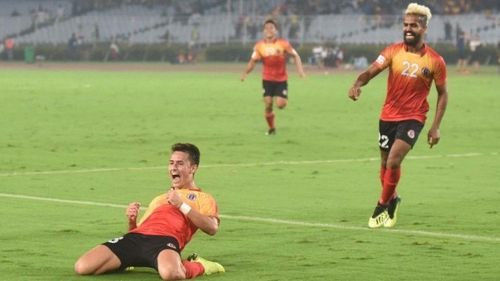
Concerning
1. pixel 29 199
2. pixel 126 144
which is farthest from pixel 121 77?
pixel 29 199

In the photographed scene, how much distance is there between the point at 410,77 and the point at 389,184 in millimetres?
1156

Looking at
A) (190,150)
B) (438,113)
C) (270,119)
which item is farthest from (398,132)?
(270,119)

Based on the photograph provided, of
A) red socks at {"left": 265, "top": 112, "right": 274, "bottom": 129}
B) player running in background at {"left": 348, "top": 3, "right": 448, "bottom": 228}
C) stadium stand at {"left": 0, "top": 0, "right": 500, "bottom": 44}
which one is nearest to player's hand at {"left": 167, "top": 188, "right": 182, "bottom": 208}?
player running in background at {"left": 348, "top": 3, "right": 448, "bottom": 228}

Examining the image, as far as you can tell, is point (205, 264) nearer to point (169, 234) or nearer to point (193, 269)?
point (193, 269)

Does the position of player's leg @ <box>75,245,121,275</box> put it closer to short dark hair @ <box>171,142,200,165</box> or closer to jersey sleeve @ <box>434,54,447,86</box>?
short dark hair @ <box>171,142,200,165</box>

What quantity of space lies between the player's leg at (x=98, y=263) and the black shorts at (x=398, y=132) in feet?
15.6

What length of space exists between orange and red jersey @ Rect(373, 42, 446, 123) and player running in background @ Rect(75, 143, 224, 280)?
407 centimetres

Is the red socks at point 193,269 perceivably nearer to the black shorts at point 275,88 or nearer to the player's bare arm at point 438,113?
the player's bare arm at point 438,113

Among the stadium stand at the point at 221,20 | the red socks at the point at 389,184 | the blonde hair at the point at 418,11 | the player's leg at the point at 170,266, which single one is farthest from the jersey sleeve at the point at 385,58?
the stadium stand at the point at 221,20

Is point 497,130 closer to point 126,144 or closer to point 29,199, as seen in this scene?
point 126,144

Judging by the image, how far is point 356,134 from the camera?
3116cm

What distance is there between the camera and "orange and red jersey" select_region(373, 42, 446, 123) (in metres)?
16.0

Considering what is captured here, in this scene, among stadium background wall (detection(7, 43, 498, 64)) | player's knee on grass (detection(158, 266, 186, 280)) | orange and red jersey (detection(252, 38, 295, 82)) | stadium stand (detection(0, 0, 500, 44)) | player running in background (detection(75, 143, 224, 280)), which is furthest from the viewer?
stadium stand (detection(0, 0, 500, 44))

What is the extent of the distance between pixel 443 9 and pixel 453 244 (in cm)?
7469
